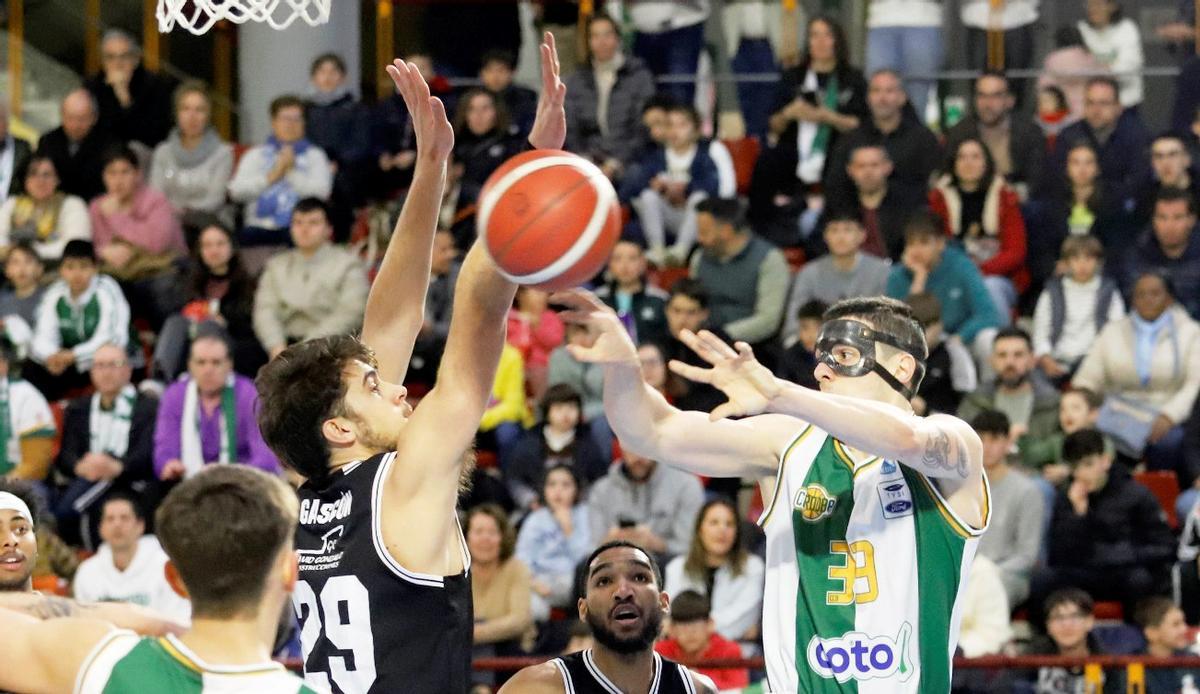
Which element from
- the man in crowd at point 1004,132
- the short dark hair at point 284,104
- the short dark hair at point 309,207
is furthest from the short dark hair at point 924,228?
the short dark hair at point 284,104

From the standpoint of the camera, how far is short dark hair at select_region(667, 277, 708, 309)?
11.5m

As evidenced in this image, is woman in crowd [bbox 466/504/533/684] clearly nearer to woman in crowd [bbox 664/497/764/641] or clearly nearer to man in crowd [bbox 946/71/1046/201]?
woman in crowd [bbox 664/497/764/641]

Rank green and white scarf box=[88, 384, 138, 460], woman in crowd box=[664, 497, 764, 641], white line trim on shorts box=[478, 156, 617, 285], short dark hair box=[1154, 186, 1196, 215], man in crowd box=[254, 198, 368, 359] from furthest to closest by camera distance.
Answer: man in crowd box=[254, 198, 368, 359], short dark hair box=[1154, 186, 1196, 215], green and white scarf box=[88, 384, 138, 460], woman in crowd box=[664, 497, 764, 641], white line trim on shorts box=[478, 156, 617, 285]

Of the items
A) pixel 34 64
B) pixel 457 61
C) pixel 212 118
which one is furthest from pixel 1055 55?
pixel 34 64

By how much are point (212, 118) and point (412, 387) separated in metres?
4.25

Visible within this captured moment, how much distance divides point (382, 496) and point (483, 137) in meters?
8.73

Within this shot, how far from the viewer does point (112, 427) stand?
448 inches

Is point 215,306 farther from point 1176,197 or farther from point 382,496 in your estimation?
point 382,496

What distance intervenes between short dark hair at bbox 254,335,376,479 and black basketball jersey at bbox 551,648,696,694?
5.51ft

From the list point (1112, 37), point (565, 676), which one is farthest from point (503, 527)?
point (1112, 37)

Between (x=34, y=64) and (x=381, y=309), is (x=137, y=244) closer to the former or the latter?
(x=34, y=64)

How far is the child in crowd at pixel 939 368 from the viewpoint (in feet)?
36.3

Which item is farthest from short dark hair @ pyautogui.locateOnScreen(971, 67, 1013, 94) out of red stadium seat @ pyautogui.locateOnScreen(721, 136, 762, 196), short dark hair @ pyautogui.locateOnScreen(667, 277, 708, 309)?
short dark hair @ pyautogui.locateOnScreen(667, 277, 708, 309)

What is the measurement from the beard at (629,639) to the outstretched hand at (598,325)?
1.42m
